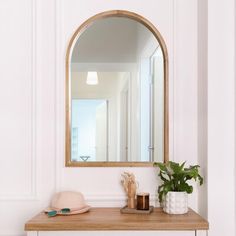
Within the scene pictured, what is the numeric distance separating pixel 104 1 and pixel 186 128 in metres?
0.92

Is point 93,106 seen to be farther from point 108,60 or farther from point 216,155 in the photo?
point 216,155

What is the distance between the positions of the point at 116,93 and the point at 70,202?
0.68 meters

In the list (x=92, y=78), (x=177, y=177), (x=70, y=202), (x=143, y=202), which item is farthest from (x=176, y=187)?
(x=92, y=78)

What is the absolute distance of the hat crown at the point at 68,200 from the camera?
200cm

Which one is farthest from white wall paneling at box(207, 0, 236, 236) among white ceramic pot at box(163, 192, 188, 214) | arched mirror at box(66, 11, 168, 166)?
arched mirror at box(66, 11, 168, 166)

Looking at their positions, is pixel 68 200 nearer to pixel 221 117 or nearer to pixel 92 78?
pixel 92 78

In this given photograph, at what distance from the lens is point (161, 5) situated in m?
2.26

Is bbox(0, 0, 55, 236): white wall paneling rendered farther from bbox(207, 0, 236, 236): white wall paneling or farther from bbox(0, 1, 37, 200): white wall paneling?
bbox(207, 0, 236, 236): white wall paneling

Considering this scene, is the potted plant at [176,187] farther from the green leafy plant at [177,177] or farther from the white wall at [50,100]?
the white wall at [50,100]

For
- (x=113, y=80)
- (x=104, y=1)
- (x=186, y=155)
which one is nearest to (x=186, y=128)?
(x=186, y=155)

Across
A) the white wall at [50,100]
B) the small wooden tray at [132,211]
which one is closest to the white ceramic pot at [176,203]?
the small wooden tray at [132,211]

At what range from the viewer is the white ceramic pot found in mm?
1988

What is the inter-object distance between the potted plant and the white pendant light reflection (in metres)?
0.61

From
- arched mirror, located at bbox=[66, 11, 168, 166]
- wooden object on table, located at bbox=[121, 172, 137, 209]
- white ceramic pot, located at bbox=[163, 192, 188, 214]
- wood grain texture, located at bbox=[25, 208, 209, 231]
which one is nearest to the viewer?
wood grain texture, located at bbox=[25, 208, 209, 231]
